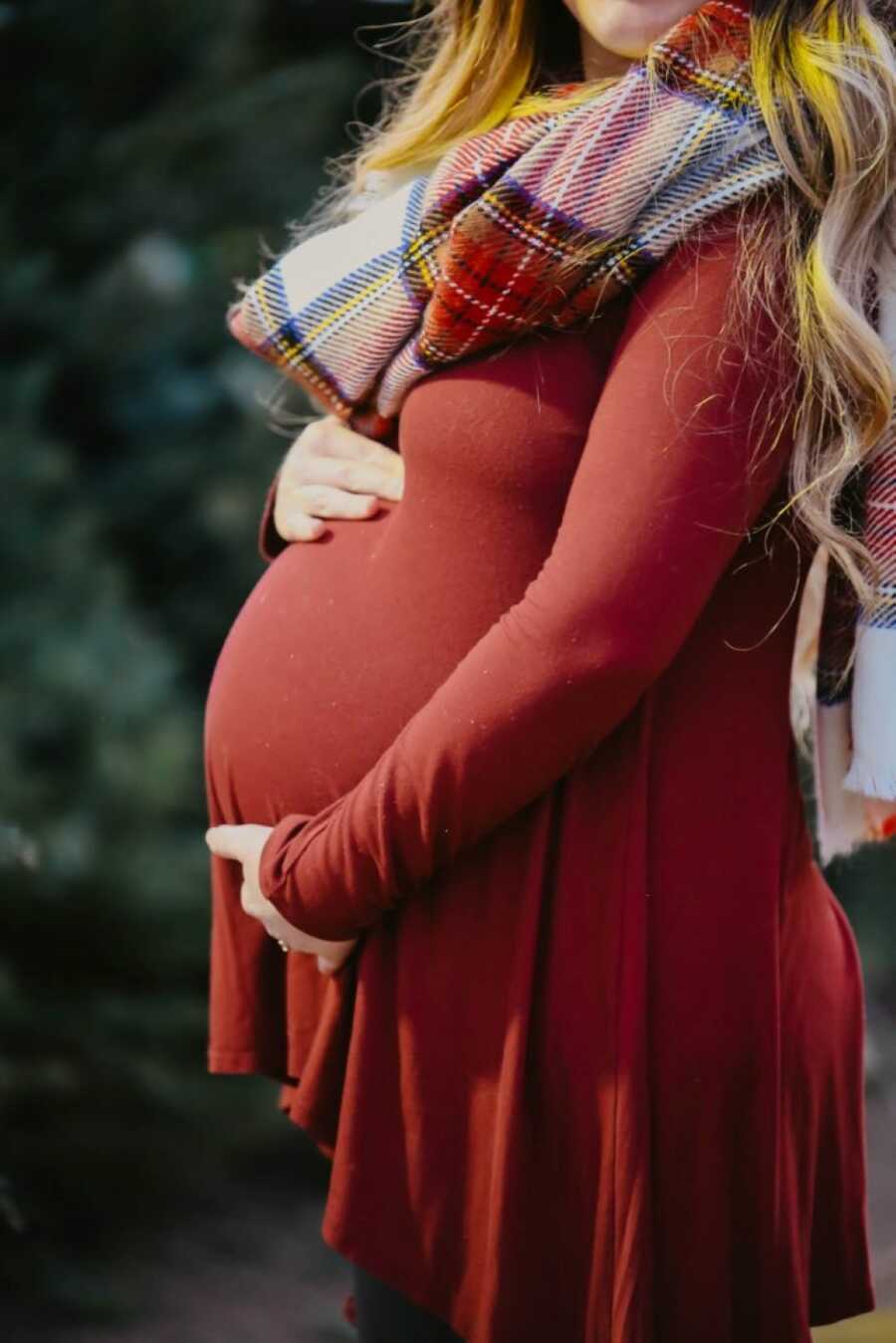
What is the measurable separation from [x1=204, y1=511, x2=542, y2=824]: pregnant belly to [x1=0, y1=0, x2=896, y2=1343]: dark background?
1.06 meters

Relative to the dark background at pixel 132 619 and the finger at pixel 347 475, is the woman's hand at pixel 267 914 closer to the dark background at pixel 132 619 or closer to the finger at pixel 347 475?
the finger at pixel 347 475

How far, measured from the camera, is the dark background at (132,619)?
7.45ft

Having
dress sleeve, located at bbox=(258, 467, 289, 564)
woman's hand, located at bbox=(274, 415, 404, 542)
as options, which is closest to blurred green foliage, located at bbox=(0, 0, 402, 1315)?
dress sleeve, located at bbox=(258, 467, 289, 564)

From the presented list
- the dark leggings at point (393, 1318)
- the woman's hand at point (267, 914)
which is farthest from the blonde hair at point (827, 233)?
the dark leggings at point (393, 1318)

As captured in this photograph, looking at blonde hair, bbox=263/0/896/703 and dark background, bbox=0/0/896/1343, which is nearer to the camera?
blonde hair, bbox=263/0/896/703

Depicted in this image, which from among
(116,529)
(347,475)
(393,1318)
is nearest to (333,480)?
(347,475)

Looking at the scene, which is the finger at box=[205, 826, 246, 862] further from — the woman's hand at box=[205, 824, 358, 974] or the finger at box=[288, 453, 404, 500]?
the finger at box=[288, 453, 404, 500]

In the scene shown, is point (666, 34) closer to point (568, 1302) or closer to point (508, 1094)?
point (508, 1094)

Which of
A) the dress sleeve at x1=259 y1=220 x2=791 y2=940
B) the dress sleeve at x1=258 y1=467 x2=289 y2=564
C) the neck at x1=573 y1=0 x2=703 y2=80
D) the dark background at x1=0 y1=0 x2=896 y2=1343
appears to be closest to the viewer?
the dress sleeve at x1=259 y1=220 x2=791 y2=940

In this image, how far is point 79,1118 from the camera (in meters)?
2.40

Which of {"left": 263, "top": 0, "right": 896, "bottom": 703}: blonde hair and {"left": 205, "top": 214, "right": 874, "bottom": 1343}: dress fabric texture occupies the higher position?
{"left": 263, "top": 0, "right": 896, "bottom": 703}: blonde hair

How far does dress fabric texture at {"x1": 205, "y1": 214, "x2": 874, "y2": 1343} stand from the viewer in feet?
3.37

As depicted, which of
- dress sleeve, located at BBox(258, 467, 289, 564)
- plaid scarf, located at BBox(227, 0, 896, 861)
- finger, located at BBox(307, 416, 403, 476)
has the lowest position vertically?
dress sleeve, located at BBox(258, 467, 289, 564)

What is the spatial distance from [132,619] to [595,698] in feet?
5.16
